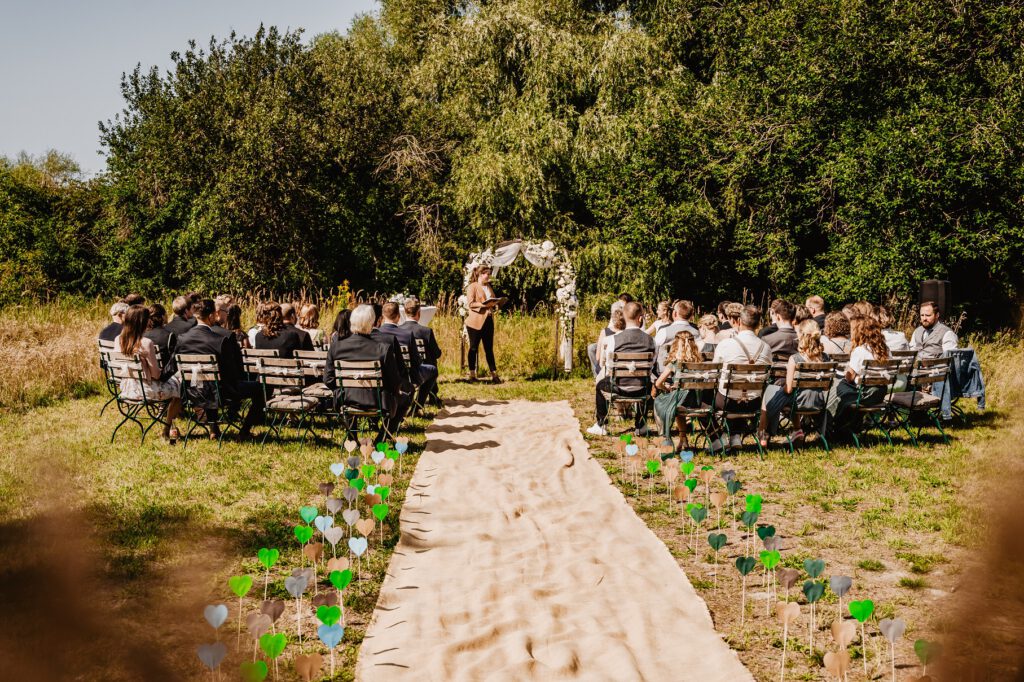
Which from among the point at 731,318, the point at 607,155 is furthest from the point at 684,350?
the point at 607,155

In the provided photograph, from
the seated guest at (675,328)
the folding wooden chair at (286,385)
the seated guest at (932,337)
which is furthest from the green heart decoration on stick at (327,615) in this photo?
the seated guest at (932,337)

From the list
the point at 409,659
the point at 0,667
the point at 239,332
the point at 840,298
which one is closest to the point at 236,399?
the point at 239,332

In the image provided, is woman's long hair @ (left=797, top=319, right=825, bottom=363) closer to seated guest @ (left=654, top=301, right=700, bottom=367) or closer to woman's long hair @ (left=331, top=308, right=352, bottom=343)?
seated guest @ (left=654, top=301, right=700, bottom=367)

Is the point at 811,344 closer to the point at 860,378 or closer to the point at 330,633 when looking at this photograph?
the point at 860,378

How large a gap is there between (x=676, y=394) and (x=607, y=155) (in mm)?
15172

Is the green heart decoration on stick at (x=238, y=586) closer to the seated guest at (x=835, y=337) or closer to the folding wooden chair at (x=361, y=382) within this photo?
the folding wooden chair at (x=361, y=382)

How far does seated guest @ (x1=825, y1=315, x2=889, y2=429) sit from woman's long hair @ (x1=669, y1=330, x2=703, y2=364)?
5.68 feet

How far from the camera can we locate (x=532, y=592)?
199 inches

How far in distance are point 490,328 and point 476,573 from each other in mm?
8931

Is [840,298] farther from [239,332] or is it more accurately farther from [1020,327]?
[239,332]

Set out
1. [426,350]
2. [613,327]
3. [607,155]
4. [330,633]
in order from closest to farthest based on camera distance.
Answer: [330,633], [613,327], [426,350], [607,155]

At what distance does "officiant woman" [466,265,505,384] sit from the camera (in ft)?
45.4

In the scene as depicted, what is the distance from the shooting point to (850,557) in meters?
5.80

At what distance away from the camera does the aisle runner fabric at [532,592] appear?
4094 millimetres
